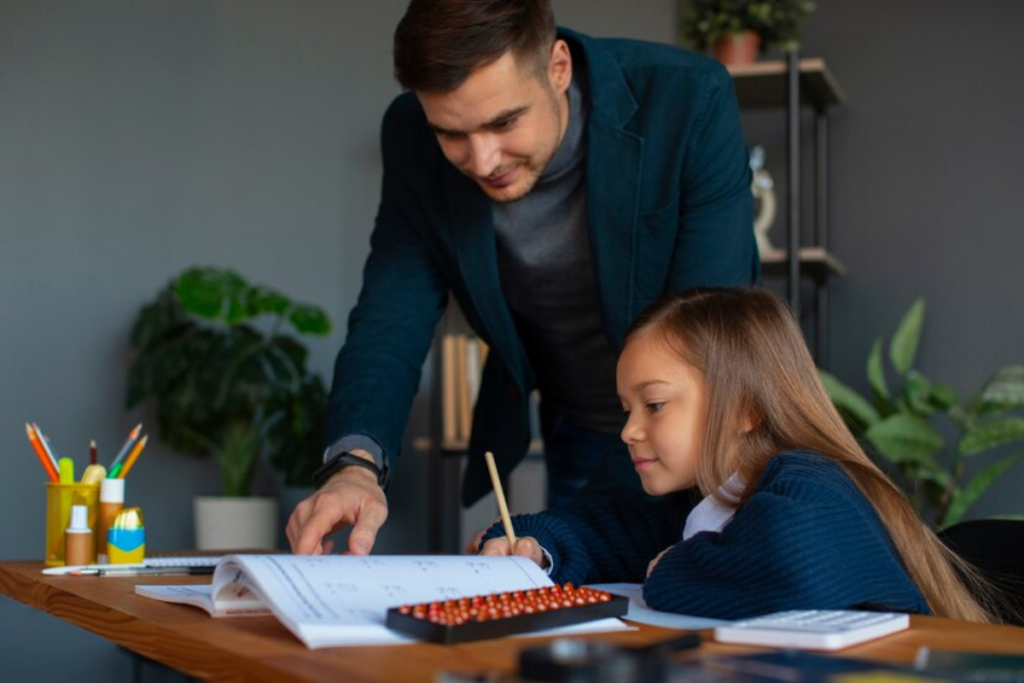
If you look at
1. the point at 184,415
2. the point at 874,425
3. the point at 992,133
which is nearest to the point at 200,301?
the point at 184,415

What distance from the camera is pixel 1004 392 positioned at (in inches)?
118

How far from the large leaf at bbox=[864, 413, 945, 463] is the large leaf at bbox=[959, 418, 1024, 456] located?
2.4 inches

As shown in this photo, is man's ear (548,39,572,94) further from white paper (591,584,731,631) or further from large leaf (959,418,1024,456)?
large leaf (959,418,1024,456)

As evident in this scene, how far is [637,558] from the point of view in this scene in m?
1.29

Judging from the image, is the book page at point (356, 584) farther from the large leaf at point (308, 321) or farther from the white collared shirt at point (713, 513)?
the large leaf at point (308, 321)

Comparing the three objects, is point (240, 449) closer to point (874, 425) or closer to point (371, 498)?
point (874, 425)

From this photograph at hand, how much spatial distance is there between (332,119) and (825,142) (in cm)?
147

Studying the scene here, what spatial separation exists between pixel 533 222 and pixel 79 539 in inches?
27.4

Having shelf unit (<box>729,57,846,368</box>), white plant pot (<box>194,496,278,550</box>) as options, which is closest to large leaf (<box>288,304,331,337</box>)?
white plant pot (<box>194,496,278,550</box>)

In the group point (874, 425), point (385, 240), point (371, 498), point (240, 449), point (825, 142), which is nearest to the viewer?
point (371, 498)

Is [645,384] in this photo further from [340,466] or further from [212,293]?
[212,293]

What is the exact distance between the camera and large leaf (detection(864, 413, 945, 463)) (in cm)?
306

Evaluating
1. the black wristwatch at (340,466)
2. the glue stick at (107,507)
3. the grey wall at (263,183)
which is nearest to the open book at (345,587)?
the black wristwatch at (340,466)

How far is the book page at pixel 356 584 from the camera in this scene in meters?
0.72
